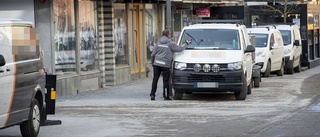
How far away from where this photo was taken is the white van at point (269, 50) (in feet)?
100

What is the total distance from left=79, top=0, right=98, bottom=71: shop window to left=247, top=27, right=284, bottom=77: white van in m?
6.99

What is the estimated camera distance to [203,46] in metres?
21.0

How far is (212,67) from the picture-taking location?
65.5ft

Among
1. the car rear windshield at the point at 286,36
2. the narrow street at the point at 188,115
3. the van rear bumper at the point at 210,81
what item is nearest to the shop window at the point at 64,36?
the narrow street at the point at 188,115

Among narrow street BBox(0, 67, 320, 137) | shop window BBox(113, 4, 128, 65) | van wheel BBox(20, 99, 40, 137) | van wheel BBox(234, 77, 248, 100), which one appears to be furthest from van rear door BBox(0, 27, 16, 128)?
shop window BBox(113, 4, 128, 65)

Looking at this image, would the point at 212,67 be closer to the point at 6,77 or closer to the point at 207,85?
the point at 207,85

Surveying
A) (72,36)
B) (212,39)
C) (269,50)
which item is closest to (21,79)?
(212,39)

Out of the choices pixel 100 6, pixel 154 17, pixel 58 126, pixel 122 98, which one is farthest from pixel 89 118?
pixel 154 17

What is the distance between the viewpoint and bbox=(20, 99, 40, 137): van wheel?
41.4 ft

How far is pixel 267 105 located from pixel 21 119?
7861mm

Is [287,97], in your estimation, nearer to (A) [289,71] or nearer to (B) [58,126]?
(B) [58,126]

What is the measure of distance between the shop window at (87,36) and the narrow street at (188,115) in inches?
51.0

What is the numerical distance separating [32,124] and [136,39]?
17.6 meters

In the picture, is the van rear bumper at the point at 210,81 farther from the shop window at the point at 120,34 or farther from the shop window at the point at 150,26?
the shop window at the point at 150,26
